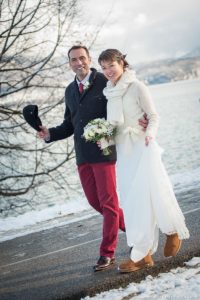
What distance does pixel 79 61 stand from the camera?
179 inches

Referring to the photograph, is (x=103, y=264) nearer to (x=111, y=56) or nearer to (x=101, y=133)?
(x=101, y=133)

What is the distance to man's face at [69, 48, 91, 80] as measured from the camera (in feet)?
14.9

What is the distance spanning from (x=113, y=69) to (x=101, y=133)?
0.67 metres

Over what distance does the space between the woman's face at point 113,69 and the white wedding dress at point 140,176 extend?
62mm

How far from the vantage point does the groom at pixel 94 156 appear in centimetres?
453

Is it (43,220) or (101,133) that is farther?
(43,220)

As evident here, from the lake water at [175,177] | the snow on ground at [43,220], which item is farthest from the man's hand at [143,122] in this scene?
the snow on ground at [43,220]

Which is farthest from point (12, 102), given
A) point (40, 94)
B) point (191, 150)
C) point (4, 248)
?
point (191, 150)

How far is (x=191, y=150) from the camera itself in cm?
3362

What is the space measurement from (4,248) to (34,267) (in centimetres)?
165

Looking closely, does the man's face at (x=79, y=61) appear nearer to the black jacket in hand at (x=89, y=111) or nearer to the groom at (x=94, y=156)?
the groom at (x=94, y=156)

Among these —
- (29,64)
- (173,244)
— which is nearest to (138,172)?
(173,244)

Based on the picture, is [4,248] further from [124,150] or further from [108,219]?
[124,150]

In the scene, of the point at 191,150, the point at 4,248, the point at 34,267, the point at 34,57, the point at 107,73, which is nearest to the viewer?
the point at 107,73
